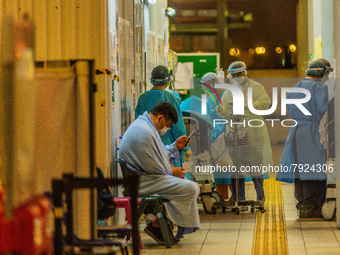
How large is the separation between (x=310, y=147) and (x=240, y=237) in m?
1.55

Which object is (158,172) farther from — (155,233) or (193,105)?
(193,105)

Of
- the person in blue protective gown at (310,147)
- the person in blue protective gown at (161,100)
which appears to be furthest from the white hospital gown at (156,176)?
the person in blue protective gown at (310,147)

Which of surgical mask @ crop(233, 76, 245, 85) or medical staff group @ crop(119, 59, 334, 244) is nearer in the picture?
medical staff group @ crop(119, 59, 334, 244)

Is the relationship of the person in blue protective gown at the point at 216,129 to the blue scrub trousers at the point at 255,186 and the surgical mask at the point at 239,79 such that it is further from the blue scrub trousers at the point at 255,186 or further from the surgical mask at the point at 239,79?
the surgical mask at the point at 239,79

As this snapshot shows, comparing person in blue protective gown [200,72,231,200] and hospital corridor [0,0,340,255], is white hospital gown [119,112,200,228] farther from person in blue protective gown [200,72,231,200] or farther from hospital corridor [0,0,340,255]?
person in blue protective gown [200,72,231,200]

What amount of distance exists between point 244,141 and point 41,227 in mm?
5290

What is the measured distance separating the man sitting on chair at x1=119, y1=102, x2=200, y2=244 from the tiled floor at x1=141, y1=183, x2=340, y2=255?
221 millimetres

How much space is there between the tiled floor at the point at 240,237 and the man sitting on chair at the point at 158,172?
0.22 metres

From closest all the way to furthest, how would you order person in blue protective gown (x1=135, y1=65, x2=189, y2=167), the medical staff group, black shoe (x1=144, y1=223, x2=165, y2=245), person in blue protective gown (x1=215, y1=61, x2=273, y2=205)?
the medical staff group, black shoe (x1=144, y1=223, x2=165, y2=245), person in blue protective gown (x1=135, y1=65, x2=189, y2=167), person in blue protective gown (x1=215, y1=61, x2=273, y2=205)

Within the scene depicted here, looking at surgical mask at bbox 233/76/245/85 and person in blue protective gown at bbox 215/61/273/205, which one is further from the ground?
surgical mask at bbox 233/76/245/85

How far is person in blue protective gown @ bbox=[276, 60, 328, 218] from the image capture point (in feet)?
23.1

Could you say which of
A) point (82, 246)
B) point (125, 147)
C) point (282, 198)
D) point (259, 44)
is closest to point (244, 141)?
point (282, 198)

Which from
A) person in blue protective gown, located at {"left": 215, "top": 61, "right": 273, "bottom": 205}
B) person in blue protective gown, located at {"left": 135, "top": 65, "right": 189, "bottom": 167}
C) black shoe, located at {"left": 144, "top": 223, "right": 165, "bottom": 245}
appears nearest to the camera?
black shoe, located at {"left": 144, "top": 223, "right": 165, "bottom": 245}

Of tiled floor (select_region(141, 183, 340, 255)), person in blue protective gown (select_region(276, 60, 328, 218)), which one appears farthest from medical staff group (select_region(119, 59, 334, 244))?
tiled floor (select_region(141, 183, 340, 255))
